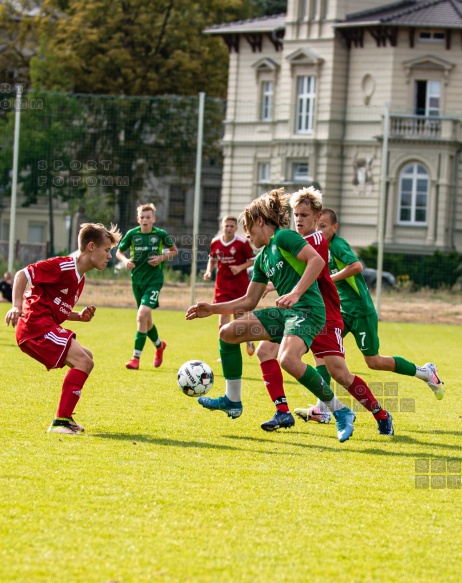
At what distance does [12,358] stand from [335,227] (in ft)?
17.9

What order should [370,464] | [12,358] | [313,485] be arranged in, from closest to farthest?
[313,485] < [370,464] < [12,358]

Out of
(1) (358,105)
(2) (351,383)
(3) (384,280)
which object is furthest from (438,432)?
(1) (358,105)

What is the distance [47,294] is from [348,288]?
2577 mm

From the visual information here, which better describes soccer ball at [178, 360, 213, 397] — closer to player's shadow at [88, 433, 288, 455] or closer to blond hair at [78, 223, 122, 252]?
player's shadow at [88, 433, 288, 455]

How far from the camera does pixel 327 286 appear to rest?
789cm

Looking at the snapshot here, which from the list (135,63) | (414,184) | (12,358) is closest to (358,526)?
(12,358)

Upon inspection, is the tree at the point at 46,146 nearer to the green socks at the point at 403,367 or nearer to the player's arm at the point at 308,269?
the green socks at the point at 403,367

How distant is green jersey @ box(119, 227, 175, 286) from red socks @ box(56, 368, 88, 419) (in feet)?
17.9

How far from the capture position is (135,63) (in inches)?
1766

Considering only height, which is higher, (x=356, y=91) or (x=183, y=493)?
(x=356, y=91)

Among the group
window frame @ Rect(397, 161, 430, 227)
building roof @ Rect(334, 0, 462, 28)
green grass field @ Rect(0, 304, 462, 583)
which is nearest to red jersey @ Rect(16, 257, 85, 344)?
green grass field @ Rect(0, 304, 462, 583)

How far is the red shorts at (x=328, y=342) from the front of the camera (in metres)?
7.87

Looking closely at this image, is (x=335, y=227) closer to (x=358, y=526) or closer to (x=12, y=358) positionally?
(x=358, y=526)

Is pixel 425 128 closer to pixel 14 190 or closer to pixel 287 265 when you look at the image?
pixel 14 190
